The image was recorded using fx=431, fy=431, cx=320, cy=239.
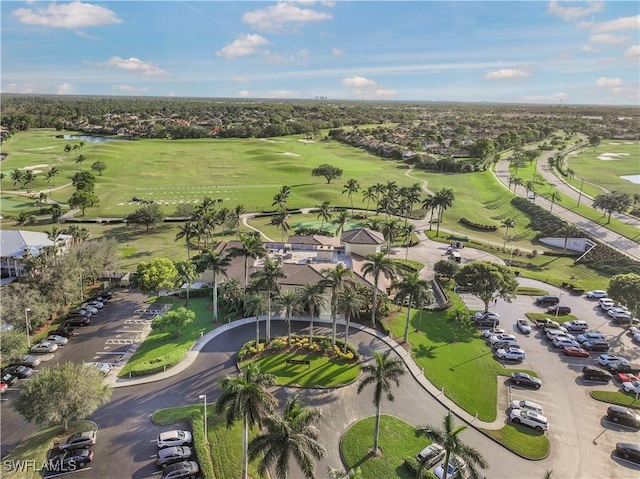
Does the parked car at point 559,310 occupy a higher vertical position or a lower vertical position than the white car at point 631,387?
higher

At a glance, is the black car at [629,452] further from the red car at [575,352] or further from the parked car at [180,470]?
the parked car at [180,470]

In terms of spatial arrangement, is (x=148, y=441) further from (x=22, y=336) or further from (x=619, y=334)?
(x=619, y=334)

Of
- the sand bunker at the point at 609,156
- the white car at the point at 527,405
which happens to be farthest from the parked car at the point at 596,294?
the sand bunker at the point at 609,156

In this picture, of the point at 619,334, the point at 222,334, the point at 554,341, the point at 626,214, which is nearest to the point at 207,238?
the point at 222,334

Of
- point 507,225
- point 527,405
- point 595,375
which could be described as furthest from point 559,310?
point 507,225

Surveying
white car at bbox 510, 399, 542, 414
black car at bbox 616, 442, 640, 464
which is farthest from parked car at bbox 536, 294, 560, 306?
black car at bbox 616, 442, 640, 464

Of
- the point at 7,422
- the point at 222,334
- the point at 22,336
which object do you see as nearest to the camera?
the point at 7,422

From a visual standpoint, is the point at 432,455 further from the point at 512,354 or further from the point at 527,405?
the point at 512,354
